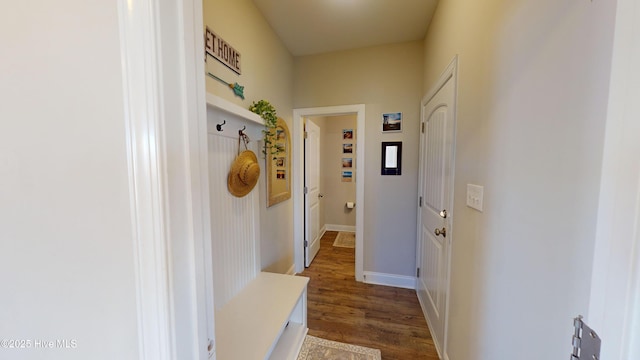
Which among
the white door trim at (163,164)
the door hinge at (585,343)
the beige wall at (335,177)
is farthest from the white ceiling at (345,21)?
the door hinge at (585,343)

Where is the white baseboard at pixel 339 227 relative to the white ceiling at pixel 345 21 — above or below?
below

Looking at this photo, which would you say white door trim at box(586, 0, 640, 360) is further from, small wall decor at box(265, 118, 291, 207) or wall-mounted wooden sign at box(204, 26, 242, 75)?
small wall decor at box(265, 118, 291, 207)

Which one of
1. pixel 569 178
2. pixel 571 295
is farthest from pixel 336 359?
pixel 569 178

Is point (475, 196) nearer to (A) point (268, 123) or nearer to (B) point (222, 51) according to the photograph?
(A) point (268, 123)

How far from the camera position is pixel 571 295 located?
600mm

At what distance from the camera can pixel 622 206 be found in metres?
0.38

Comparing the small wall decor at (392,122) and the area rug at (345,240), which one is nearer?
the small wall decor at (392,122)

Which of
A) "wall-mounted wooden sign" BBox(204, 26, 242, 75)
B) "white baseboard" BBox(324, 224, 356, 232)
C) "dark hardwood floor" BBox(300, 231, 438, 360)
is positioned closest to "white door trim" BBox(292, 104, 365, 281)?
"dark hardwood floor" BBox(300, 231, 438, 360)

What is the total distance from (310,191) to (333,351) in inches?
71.4

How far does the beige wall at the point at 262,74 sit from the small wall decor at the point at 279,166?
8 cm

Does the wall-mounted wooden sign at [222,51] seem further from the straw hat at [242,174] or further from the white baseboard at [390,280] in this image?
the white baseboard at [390,280]

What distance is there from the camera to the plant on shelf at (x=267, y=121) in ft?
6.14

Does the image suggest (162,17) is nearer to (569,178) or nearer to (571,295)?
(569,178)

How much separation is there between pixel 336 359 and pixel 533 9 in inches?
84.2
